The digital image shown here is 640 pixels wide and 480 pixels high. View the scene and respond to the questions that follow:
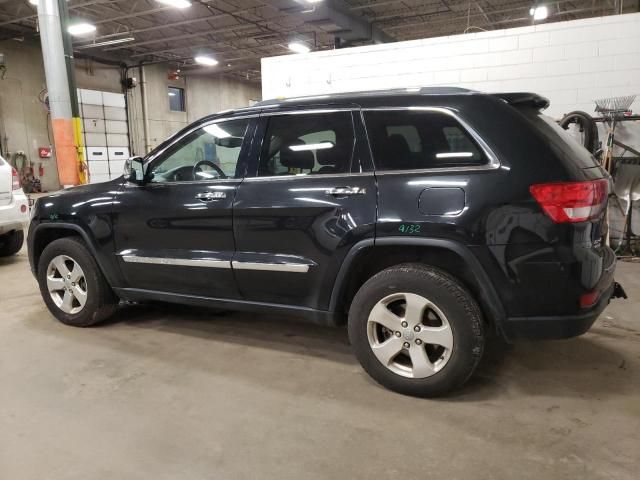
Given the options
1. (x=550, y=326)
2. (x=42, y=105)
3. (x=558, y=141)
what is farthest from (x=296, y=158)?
(x=42, y=105)

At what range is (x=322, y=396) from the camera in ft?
8.98

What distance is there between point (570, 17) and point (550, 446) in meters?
15.6

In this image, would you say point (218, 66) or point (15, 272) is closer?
point (15, 272)

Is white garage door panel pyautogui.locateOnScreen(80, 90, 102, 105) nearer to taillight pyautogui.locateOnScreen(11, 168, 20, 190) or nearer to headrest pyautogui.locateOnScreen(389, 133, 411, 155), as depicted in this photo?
taillight pyautogui.locateOnScreen(11, 168, 20, 190)

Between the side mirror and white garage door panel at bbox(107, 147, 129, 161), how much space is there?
653 inches

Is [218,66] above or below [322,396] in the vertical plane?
above

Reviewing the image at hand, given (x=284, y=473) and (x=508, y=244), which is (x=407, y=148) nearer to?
(x=508, y=244)

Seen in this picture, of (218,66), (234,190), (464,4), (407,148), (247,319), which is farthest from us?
(218,66)

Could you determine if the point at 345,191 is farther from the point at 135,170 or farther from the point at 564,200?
the point at 135,170

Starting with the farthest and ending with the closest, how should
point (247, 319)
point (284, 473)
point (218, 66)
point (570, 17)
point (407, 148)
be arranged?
point (218, 66) → point (570, 17) → point (247, 319) → point (407, 148) → point (284, 473)

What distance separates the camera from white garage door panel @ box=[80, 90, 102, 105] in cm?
1716

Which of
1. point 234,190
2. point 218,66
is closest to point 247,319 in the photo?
point 234,190

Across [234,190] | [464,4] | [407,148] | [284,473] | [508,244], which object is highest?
[464,4]

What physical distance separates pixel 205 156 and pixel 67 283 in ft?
5.02
